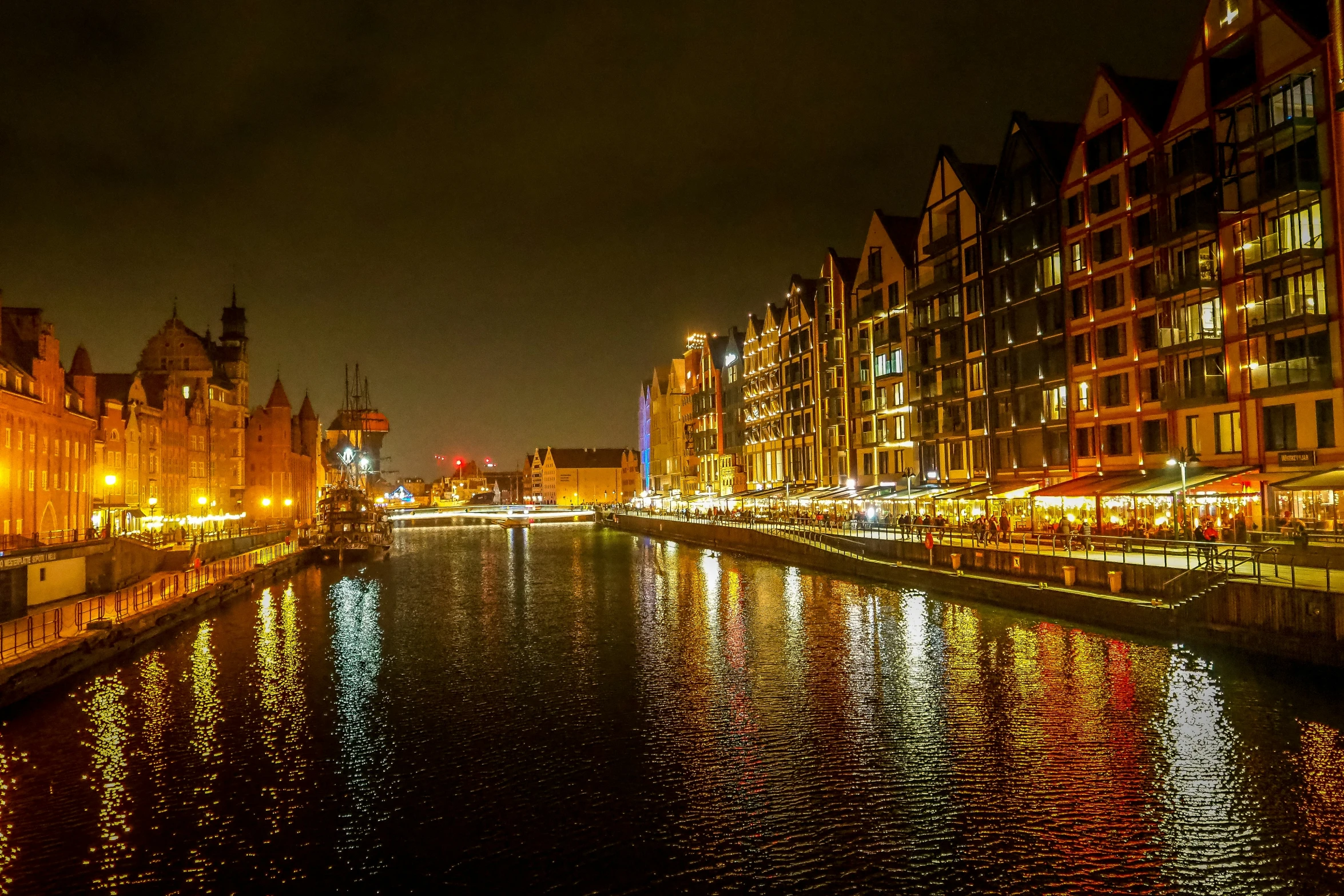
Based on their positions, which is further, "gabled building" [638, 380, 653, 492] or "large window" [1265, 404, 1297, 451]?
"gabled building" [638, 380, 653, 492]

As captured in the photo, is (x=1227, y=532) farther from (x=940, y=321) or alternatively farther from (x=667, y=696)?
(x=940, y=321)

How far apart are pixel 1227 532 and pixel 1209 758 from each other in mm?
20992

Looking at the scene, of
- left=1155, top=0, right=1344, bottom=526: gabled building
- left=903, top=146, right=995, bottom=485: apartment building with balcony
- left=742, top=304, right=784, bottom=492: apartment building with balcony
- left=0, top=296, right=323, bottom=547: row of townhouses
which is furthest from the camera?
left=742, top=304, right=784, bottom=492: apartment building with balcony

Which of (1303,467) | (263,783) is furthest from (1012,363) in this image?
(263,783)

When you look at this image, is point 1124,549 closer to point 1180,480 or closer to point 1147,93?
point 1180,480

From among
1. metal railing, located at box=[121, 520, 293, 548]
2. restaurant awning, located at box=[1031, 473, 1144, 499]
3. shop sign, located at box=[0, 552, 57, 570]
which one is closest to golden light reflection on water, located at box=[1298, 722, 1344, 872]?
restaurant awning, located at box=[1031, 473, 1144, 499]

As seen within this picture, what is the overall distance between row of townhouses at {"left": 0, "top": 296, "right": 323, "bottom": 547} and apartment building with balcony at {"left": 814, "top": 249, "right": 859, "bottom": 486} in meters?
56.1

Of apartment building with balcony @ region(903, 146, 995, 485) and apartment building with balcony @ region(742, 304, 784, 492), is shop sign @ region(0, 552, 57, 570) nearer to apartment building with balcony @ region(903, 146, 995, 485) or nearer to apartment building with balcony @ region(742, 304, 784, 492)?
apartment building with balcony @ region(903, 146, 995, 485)

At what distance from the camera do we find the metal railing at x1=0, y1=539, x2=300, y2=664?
29172 millimetres

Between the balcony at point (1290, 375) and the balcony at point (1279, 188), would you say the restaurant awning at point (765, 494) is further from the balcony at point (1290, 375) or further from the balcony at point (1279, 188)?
the balcony at point (1279, 188)

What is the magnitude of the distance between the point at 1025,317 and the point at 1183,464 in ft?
71.1

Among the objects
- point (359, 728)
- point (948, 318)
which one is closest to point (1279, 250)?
point (948, 318)

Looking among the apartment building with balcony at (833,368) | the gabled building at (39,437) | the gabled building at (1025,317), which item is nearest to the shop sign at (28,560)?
the gabled building at (39,437)

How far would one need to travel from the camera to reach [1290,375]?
38000 millimetres
